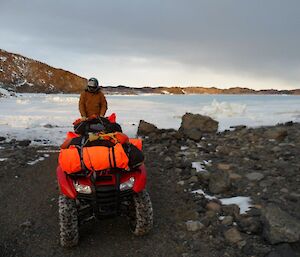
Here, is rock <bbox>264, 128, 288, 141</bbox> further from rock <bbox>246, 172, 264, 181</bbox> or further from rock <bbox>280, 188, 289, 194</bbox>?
rock <bbox>280, 188, 289, 194</bbox>

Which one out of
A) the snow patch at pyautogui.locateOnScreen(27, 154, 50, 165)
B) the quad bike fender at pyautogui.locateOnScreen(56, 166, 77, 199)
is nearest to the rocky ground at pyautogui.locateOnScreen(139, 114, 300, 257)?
the quad bike fender at pyautogui.locateOnScreen(56, 166, 77, 199)

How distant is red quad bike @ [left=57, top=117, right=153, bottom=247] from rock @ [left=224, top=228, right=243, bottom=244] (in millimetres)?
1145

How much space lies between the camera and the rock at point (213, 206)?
621cm

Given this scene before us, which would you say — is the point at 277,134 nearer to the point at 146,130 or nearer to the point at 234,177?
the point at 234,177

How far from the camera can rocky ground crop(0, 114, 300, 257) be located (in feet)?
17.1

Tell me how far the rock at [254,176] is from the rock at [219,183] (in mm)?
583

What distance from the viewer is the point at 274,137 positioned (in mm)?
10906

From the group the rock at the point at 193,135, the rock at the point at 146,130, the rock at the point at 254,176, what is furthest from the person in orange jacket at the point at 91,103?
the rock at the point at 254,176

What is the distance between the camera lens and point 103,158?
493 centimetres

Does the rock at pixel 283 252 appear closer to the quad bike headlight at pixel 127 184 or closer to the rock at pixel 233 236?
the rock at pixel 233 236

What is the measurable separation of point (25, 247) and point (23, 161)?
478 cm

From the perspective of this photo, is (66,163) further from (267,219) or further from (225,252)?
(267,219)

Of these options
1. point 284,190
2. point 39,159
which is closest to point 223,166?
point 284,190

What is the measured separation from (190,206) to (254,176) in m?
1.76
